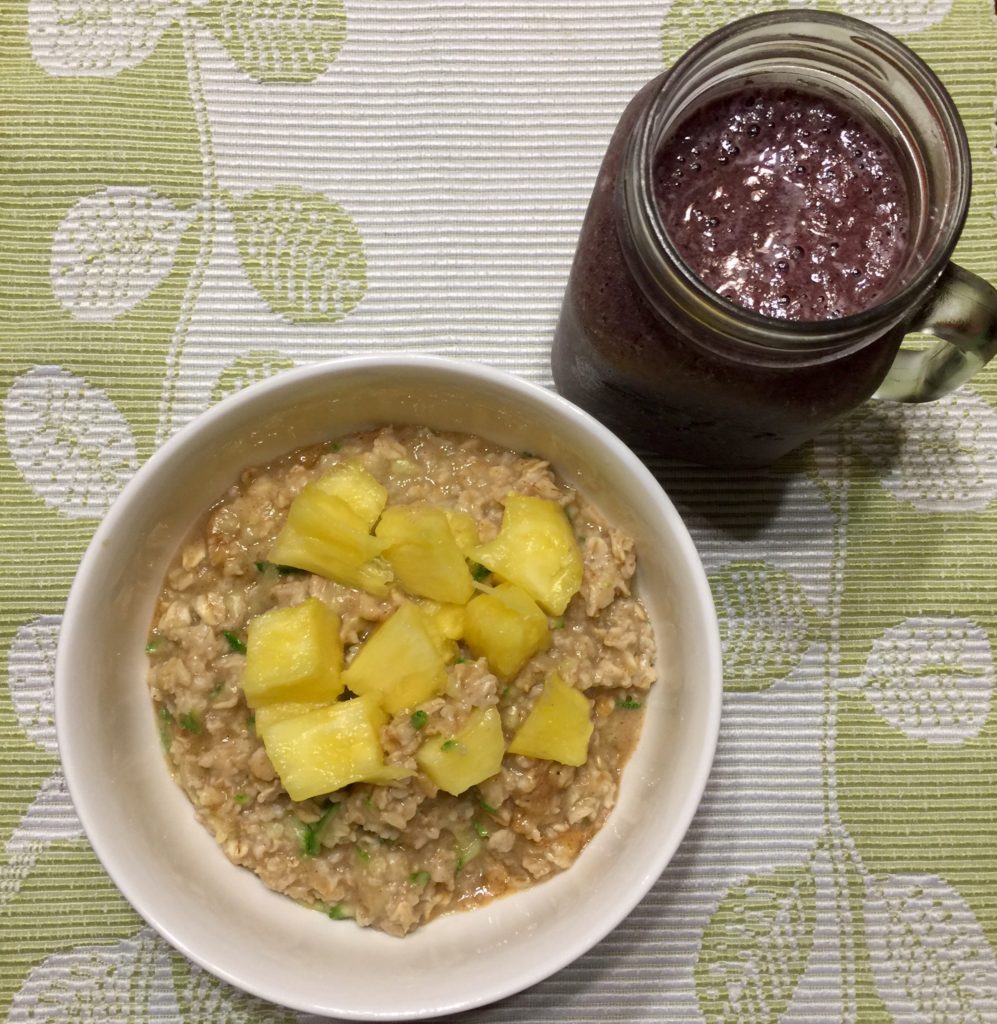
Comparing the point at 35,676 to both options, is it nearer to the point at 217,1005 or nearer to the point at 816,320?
the point at 217,1005

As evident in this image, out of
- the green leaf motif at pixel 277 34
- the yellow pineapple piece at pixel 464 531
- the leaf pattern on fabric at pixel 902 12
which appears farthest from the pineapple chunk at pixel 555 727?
the leaf pattern on fabric at pixel 902 12

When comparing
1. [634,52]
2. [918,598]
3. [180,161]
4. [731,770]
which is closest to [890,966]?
[731,770]

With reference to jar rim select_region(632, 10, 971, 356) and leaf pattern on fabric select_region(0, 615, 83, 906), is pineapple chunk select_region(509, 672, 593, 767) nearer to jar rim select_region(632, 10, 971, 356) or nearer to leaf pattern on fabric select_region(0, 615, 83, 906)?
jar rim select_region(632, 10, 971, 356)

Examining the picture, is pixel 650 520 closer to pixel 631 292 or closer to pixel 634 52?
pixel 631 292

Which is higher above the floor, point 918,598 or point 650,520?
point 650,520

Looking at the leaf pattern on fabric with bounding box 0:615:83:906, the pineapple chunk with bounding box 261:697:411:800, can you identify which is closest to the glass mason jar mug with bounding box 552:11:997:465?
the pineapple chunk with bounding box 261:697:411:800

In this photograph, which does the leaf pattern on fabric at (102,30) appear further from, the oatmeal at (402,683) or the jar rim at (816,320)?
the jar rim at (816,320)
